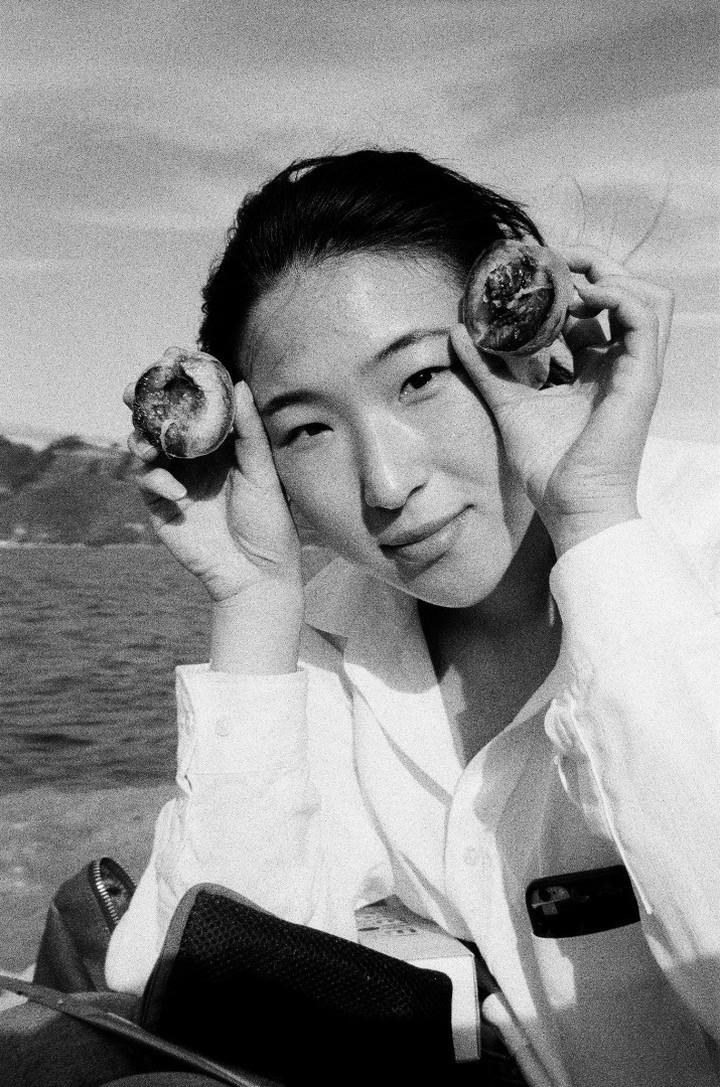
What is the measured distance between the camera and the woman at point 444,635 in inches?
56.4

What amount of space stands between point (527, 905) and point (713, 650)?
0.59 m

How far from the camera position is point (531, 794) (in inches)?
72.6

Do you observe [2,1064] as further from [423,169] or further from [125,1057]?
[423,169]

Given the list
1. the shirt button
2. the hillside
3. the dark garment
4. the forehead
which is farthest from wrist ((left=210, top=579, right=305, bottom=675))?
the hillside

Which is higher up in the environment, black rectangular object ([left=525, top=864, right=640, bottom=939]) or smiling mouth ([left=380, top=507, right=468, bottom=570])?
smiling mouth ([left=380, top=507, right=468, bottom=570])

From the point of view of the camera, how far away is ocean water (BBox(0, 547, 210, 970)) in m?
4.22

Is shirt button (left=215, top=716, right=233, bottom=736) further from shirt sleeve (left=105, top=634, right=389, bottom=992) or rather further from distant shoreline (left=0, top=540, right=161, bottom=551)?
distant shoreline (left=0, top=540, right=161, bottom=551)

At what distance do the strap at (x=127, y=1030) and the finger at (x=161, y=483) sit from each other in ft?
3.12

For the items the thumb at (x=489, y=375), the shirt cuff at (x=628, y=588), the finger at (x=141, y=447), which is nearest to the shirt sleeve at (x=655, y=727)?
the shirt cuff at (x=628, y=588)

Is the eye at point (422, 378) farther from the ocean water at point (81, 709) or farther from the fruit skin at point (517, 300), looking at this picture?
the ocean water at point (81, 709)

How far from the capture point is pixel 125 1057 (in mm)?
→ 1283

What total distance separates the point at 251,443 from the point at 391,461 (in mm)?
395

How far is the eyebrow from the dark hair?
0.17m

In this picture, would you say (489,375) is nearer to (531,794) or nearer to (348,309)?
(348,309)
